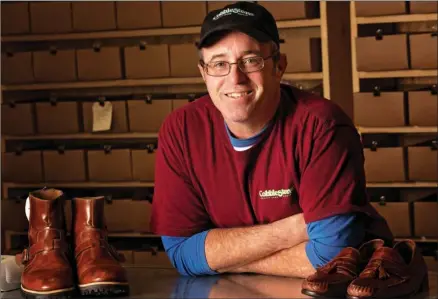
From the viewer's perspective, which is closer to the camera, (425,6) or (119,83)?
(425,6)

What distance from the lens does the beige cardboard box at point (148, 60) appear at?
3543mm

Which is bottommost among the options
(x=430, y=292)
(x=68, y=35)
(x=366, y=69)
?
(x=430, y=292)

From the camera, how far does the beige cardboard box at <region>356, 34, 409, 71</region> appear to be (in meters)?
3.28

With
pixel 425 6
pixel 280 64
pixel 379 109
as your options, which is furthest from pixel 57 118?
pixel 280 64

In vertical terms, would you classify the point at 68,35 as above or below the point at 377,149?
above

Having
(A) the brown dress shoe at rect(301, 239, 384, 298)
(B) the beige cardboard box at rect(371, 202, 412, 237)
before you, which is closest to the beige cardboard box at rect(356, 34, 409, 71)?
(B) the beige cardboard box at rect(371, 202, 412, 237)

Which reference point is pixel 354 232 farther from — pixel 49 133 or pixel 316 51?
pixel 49 133

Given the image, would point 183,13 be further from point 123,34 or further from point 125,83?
point 125,83

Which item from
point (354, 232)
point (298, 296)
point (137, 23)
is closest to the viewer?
point (298, 296)

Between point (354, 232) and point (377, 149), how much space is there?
5.90ft

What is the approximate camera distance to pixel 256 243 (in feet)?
5.42

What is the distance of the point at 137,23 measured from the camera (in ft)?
11.8

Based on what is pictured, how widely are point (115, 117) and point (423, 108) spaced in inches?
52.6

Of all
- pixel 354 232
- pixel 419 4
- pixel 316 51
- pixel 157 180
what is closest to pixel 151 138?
pixel 316 51
